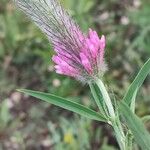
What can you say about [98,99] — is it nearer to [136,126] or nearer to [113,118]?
[113,118]

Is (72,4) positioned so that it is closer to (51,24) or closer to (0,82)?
(0,82)

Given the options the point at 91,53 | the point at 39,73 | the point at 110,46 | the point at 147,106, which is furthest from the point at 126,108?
the point at 39,73

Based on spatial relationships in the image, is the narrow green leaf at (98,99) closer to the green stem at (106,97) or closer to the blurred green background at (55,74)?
the green stem at (106,97)

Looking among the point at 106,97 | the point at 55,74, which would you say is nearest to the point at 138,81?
the point at 106,97

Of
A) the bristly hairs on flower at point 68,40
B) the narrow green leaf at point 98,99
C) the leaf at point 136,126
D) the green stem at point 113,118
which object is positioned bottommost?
the leaf at point 136,126

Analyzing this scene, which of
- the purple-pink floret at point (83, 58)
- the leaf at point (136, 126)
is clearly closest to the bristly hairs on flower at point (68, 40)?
the purple-pink floret at point (83, 58)

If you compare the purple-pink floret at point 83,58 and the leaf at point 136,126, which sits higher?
the purple-pink floret at point 83,58
